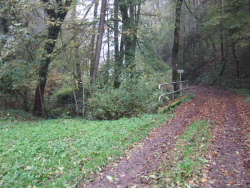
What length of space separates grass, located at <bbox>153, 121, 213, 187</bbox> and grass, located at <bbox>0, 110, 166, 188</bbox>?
1.36 metres

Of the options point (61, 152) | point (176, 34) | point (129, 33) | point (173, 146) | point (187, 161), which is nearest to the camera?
point (187, 161)

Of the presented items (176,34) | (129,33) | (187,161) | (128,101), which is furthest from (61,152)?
(176,34)

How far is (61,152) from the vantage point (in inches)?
208

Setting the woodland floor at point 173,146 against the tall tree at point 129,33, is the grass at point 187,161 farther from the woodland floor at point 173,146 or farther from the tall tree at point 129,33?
the tall tree at point 129,33

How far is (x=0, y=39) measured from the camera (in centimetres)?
978

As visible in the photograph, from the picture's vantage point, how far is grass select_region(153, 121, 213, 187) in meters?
3.73

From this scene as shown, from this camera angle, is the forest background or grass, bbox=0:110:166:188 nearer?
grass, bbox=0:110:166:188

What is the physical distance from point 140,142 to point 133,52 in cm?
916

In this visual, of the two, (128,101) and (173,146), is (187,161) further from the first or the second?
(128,101)

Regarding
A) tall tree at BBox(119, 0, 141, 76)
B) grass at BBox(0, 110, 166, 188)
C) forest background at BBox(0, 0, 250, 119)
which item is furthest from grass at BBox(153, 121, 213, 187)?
tall tree at BBox(119, 0, 141, 76)

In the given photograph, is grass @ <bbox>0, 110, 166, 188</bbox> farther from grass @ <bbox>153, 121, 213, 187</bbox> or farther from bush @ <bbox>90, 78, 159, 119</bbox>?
→ bush @ <bbox>90, 78, 159, 119</bbox>

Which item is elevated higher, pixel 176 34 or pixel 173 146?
pixel 176 34

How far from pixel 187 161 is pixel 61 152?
10.3 ft

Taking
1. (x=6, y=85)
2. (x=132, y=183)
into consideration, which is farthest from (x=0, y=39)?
(x=132, y=183)
